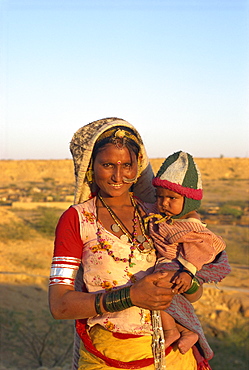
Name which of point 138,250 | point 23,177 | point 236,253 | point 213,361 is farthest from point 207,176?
point 138,250

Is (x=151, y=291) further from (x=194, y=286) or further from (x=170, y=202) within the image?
(x=170, y=202)

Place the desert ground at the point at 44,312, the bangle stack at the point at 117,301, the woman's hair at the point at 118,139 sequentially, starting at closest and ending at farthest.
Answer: the bangle stack at the point at 117,301, the woman's hair at the point at 118,139, the desert ground at the point at 44,312

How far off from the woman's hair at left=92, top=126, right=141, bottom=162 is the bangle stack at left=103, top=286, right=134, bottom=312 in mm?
806

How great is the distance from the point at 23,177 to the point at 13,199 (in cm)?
1524

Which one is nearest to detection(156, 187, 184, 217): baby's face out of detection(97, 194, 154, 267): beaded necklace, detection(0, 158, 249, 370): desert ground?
detection(97, 194, 154, 267): beaded necklace

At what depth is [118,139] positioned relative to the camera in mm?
2490

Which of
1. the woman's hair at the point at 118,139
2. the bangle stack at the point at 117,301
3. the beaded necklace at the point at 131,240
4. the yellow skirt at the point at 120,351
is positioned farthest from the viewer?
the woman's hair at the point at 118,139

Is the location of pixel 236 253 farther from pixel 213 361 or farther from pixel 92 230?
pixel 92 230

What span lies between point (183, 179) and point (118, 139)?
17.3 inches

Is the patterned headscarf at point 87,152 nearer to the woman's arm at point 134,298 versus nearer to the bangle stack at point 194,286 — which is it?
the woman's arm at point 134,298

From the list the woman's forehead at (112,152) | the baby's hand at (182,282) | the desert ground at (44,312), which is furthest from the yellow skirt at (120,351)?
the desert ground at (44,312)

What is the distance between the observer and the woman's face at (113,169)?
2.43 meters

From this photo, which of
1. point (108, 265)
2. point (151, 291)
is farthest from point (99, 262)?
point (151, 291)

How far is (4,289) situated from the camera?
10.5 meters
